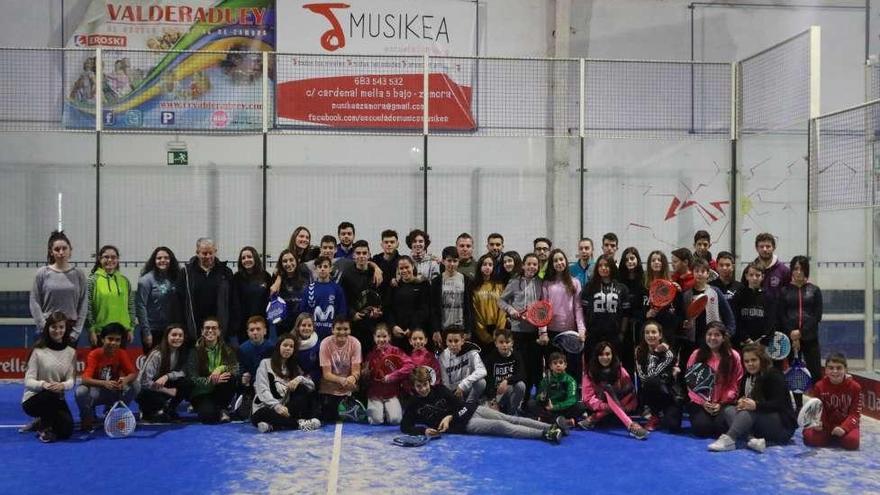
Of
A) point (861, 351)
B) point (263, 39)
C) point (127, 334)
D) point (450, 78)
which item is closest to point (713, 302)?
point (861, 351)

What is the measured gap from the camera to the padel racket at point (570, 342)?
742 centimetres

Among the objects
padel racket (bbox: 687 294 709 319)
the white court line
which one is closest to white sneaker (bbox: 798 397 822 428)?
padel racket (bbox: 687 294 709 319)

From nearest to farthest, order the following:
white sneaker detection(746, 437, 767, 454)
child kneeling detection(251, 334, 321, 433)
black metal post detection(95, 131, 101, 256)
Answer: white sneaker detection(746, 437, 767, 454) < child kneeling detection(251, 334, 321, 433) < black metal post detection(95, 131, 101, 256)

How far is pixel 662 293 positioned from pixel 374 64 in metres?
4.55

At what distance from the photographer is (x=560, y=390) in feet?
23.5

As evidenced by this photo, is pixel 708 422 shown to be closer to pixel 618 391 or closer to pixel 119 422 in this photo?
pixel 618 391

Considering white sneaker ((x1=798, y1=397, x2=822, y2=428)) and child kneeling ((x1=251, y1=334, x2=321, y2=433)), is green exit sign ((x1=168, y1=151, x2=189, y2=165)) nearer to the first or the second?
child kneeling ((x1=251, y1=334, x2=321, y2=433))

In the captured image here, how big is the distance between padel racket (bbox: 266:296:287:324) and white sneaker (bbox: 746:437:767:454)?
12.9ft

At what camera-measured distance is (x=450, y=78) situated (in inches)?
396

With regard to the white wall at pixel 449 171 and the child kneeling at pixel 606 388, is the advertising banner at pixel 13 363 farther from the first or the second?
the child kneeling at pixel 606 388

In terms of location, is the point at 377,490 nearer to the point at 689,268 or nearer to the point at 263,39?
the point at 689,268

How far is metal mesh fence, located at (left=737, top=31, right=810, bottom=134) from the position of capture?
917cm

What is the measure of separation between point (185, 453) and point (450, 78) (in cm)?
553

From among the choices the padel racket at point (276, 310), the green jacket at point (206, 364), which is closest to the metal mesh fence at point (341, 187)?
the padel racket at point (276, 310)
